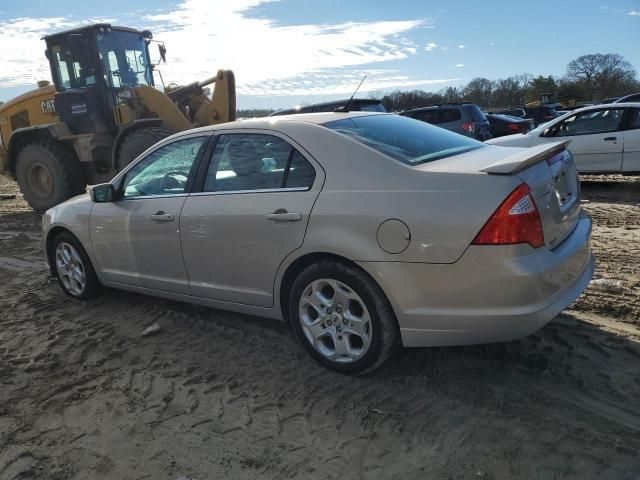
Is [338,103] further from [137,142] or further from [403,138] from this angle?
[403,138]

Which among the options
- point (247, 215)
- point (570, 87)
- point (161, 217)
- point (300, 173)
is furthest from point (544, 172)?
point (570, 87)

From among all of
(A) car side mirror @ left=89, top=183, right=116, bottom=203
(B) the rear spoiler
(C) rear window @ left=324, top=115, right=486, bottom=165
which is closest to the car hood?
(C) rear window @ left=324, top=115, right=486, bottom=165

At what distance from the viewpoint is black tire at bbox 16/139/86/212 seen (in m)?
10.2

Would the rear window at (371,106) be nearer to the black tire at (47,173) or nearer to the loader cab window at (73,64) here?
the loader cab window at (73,64)

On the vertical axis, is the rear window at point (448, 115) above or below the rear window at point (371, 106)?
below

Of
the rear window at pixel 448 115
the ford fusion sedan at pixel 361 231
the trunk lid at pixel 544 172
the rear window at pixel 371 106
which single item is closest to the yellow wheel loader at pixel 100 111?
the rear window at pixel 371 106

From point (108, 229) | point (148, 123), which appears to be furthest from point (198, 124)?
point (108, 229)

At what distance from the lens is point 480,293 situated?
9.25 feet

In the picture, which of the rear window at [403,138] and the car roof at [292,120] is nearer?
the rear window at [403,138]

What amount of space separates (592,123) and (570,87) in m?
62.1

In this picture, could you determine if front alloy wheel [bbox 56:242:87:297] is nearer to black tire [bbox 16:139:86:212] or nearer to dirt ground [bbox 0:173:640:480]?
dirt ground [bbox 0:173:640:480]

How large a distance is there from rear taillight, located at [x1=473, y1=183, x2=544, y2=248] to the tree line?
61723mm

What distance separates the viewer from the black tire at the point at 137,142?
8797mm

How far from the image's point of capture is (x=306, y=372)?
351cm
